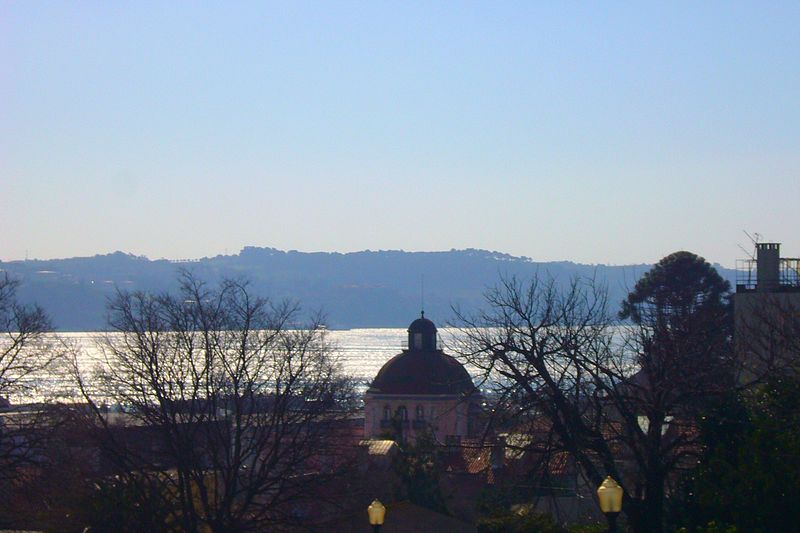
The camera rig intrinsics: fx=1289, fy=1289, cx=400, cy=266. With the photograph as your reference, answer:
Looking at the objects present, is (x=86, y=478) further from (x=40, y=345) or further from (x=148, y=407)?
(x=40, y=345)

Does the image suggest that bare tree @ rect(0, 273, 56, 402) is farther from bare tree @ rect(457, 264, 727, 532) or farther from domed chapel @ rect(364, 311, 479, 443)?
domed chapel @ rect(364, 311, 479, 443)

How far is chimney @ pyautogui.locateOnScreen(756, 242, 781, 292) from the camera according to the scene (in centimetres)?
4553

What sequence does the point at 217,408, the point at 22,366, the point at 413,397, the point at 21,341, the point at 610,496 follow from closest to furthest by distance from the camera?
1. the point at 610,496
2. the point at 217,408
3. the point at 22,366
4. the point at 21,341
5. the point at 413,397

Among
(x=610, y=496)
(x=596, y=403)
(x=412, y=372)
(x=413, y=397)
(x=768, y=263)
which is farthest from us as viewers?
(x=412, y=372)

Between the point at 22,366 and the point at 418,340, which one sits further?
the point at 418,340

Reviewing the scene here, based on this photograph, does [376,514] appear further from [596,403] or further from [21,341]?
[21,341]

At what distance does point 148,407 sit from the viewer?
95.3ft

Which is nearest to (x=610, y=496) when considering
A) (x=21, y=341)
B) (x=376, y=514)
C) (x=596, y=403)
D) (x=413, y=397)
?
(x=596, y=403)

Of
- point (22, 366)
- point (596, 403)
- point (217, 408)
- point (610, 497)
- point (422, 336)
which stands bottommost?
point (422, 336)

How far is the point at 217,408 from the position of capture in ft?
102

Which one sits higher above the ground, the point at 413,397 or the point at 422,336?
the point at 422,336

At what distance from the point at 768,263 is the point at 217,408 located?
2314 cm

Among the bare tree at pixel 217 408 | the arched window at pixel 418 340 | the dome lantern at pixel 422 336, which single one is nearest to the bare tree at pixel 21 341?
the bare tree at pixel 217 408

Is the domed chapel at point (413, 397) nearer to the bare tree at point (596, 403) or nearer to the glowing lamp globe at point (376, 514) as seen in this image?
the bare tree at point (596, 403)
